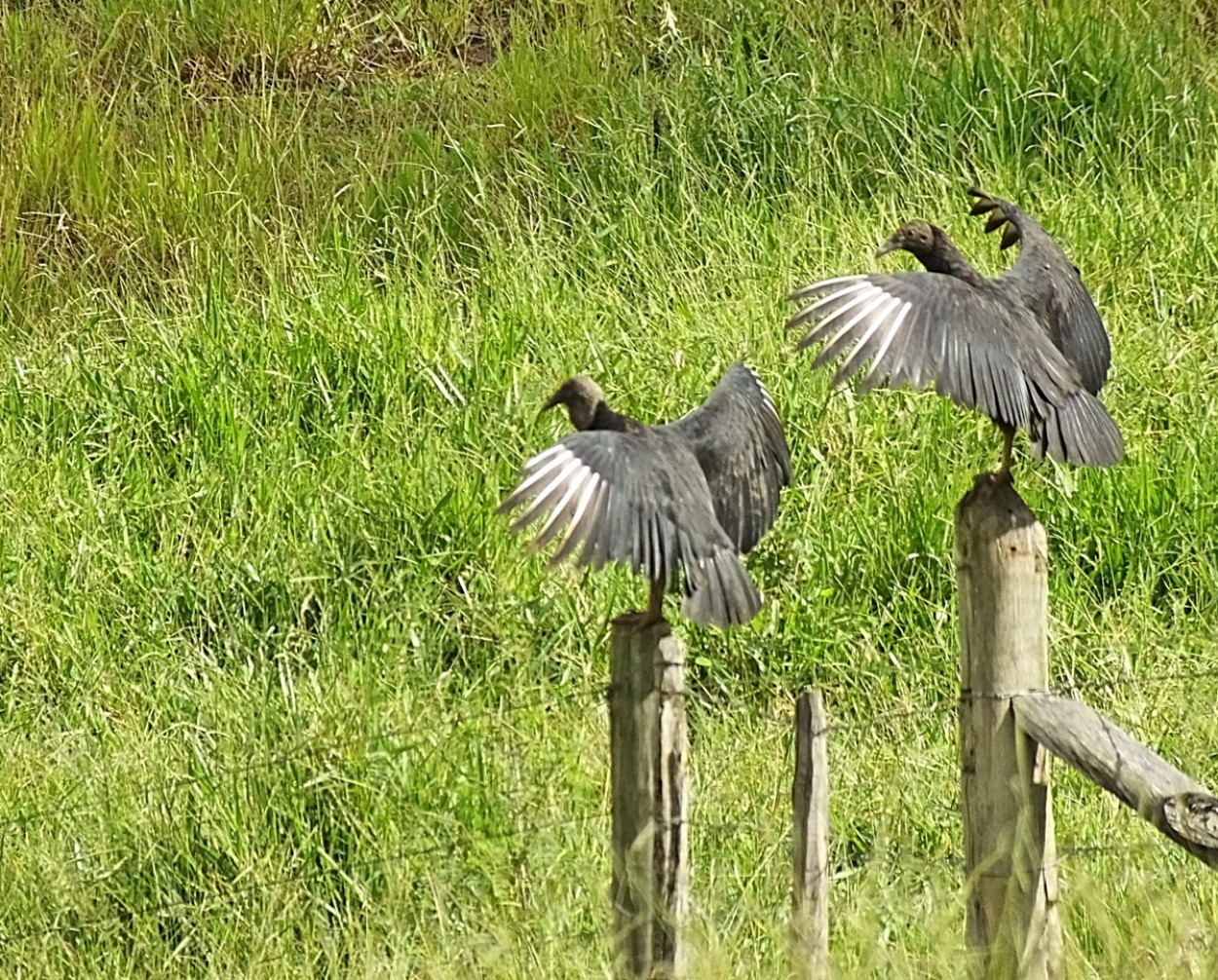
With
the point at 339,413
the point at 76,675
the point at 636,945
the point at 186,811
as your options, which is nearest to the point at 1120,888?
the point at 636,945

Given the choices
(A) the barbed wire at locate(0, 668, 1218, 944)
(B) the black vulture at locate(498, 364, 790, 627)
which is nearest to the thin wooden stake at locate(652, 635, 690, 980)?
(B) the black vulture at locate(498, 364, 790, 627)

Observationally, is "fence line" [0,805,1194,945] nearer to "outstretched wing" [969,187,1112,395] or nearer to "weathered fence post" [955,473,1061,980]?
"weathered fence post" [955,473,1061,980]

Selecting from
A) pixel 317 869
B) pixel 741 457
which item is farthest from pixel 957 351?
pixel 317 869

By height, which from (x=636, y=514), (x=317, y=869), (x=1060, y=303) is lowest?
(x=317, y=869)

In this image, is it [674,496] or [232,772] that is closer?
[674,496]

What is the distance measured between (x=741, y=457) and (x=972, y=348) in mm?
441

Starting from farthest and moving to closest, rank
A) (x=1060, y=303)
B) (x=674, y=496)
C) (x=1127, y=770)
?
(x=1060, y=303) < (x=674, y=496) < (x=1127, y=770)

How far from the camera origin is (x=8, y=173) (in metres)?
6.99

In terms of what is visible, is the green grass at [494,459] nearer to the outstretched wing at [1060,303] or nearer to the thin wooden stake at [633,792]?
the thin wooden stake at [633,792]

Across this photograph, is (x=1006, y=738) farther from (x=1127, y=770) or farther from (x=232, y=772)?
(x=232, y=772)

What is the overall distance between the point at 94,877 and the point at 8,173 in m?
4.02

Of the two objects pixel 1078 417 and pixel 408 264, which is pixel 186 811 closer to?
pixel 1078 417

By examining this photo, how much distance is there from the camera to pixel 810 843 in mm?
2816

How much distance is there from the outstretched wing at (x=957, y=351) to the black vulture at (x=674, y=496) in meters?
0.25
